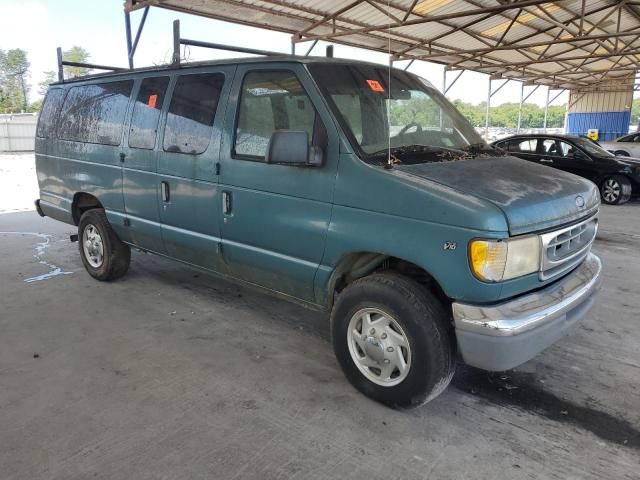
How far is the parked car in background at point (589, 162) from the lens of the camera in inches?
412

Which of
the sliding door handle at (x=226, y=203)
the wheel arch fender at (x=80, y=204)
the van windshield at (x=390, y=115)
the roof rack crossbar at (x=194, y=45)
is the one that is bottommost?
the wheel arch fender at (x=80, y=204)

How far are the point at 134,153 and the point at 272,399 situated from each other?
8.76 feet

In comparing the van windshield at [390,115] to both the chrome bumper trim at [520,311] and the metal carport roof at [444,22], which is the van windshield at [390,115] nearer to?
the chrome bumper trim at [520,311]

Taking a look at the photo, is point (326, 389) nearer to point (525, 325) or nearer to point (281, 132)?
point (525, 325)

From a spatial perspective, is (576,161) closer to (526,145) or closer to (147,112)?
(526,145)

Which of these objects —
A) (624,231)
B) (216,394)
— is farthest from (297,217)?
(624,231)

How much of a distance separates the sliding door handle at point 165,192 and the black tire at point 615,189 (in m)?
9.80

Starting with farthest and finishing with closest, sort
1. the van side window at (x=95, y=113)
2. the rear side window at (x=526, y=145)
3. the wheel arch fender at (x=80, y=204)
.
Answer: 1. the rear side window at (x=526, y=145)
2. the wheel arch fender at (x=80, y=204)
3. the van side window at (x=95, y=113)

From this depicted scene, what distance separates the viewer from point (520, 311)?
261 centimetres

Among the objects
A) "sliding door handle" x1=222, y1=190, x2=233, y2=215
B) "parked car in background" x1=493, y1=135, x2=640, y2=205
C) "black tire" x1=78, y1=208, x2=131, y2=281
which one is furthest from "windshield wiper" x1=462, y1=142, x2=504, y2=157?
"parked car in background" x1=493, y1=135, x2=640, y2=205

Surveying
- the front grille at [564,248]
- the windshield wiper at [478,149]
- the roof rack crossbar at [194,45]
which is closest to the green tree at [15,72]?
the roof rack crossbar at [194,45]

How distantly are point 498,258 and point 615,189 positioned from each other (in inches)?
386

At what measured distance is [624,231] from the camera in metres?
8.01

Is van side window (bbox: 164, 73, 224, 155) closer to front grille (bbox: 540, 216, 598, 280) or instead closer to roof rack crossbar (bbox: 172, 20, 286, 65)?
roof rack crossbar (bbox: 172, 20, 286, 65)
